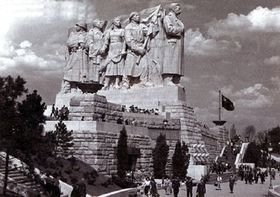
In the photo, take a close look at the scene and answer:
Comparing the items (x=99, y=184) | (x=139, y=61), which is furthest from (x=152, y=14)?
(x=99, y=184)

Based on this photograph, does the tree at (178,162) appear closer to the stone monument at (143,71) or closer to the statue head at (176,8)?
the stone monument at (143,71)

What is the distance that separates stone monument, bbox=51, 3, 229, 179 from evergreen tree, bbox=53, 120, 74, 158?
31.7 ft

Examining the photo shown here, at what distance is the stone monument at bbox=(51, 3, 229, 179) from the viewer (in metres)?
45.2

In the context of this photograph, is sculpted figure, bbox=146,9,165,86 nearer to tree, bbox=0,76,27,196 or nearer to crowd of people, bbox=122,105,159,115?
crowd of people, bbox=122,105,159,115

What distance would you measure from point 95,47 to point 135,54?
588 cm

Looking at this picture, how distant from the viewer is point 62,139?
28875 millimetres

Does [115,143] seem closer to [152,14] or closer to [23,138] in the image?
[23,138]

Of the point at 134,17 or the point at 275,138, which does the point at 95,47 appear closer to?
the point at 134,17

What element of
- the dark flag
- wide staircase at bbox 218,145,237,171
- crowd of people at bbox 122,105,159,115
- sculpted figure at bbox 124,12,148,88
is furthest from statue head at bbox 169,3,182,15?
wide staircase at bbox 218,145,237,171

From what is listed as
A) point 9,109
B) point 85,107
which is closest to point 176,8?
point 85,107

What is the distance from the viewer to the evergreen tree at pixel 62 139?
28.9m

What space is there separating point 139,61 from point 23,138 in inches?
1312

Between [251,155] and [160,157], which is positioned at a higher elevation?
[251,155]

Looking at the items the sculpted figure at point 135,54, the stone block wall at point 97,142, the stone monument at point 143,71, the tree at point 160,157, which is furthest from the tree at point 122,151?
the sculpted figure at point 135,54
